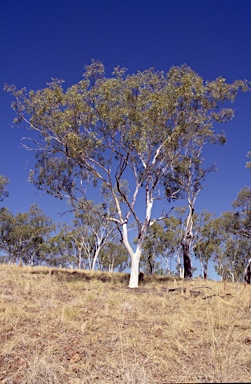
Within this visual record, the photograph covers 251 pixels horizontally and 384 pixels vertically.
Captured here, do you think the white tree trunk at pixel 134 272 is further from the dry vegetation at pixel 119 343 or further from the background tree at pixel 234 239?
Result: the background tree at pixel 234 239

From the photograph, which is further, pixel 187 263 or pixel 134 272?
pixel 187 263

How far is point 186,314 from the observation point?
754cm

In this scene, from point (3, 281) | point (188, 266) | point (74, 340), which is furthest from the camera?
point (188, 266)

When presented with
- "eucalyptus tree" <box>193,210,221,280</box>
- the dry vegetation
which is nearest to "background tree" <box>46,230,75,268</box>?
"eucalyptus tree" <box>193,210,221,280</box>

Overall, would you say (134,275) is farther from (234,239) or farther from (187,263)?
(234,239)

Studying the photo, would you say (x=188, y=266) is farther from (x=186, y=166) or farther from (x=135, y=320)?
(x=135, y=320)

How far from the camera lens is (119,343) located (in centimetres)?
539

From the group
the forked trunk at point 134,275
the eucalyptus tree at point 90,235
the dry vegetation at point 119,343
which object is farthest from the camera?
the eucalyptus tree at point 90,235

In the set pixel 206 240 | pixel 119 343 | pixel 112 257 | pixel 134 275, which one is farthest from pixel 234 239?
pixel 119 343

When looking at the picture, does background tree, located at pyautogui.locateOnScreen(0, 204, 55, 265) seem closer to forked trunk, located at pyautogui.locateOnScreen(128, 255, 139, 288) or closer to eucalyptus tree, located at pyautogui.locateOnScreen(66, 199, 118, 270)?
eucalyptus tree, located at pyautogui.locateOnScreen(66, 199, 118, 270)

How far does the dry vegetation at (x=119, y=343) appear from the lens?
4273mm

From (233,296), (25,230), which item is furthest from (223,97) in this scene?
(25,230)

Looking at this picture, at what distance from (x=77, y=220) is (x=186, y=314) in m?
31.1

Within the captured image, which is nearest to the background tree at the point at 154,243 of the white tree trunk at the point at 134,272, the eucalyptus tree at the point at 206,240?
the eucalyptus tree at the point at 206,240
